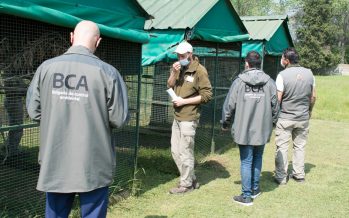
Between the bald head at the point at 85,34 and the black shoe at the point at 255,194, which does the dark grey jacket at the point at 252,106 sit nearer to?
the black shoe at the point at 255,194

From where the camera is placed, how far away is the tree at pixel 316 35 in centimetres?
4903

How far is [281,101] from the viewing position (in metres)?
6.36

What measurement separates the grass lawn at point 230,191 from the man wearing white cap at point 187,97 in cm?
59

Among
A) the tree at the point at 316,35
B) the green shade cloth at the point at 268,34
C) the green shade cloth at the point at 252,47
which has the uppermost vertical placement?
the tree at the point at 316,35

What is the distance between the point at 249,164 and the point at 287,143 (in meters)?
1.27

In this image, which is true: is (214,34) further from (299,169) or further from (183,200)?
(183,200)

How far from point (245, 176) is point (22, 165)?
282 centimetres

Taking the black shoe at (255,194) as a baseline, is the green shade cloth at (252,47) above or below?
above

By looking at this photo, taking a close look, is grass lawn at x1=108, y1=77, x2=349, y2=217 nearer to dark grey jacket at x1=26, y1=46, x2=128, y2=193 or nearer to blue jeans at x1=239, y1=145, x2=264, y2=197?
blue jeans at x1=239, y1=145, x2=264, y2=197

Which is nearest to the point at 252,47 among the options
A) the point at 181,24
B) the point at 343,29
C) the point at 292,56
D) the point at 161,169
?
the point at 181,24

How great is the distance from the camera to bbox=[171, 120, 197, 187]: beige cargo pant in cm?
555

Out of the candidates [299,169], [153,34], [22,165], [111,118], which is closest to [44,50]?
[22,165]

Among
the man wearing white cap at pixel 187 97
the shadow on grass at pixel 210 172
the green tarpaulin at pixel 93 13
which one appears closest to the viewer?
the green tarpaulin at pixel 93 13

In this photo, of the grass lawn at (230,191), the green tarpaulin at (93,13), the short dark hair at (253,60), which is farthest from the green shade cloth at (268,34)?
the green tarpaulin at (93,13)
